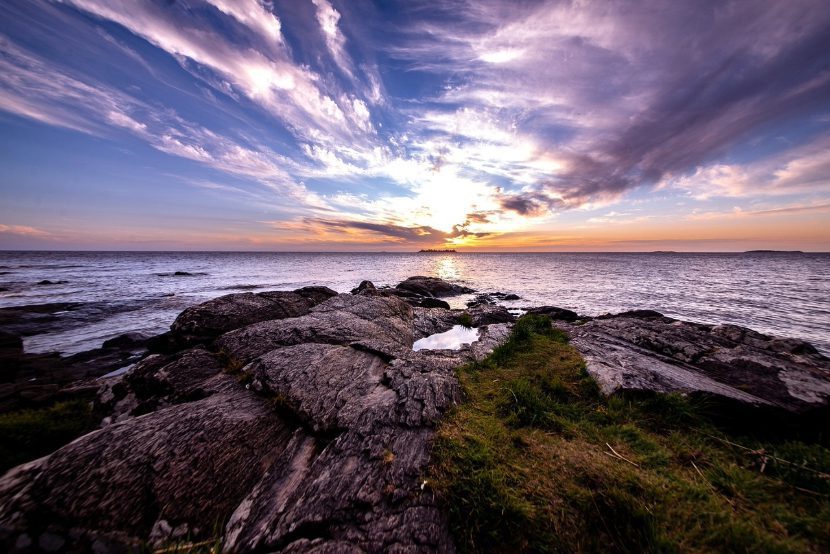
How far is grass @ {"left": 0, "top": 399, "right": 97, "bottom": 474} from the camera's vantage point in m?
5.20

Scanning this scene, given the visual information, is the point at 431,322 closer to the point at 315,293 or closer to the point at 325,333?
the point at 315,293

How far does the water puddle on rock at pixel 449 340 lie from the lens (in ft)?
40.7

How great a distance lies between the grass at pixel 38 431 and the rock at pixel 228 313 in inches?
144

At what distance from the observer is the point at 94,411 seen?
7250 mm

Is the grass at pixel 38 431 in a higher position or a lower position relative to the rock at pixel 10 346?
higher

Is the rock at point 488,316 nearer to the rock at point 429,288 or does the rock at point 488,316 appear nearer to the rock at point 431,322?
the rock at point 431,322

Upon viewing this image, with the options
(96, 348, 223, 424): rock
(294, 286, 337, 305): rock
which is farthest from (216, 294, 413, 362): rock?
(294, 286, 337, 305): rock

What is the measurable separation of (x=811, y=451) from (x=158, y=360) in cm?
1389

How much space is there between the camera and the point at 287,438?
551cm

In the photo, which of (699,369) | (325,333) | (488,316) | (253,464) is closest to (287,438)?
(253,464)

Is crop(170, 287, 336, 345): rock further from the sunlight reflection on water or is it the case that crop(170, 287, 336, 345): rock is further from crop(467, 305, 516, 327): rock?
the sunlight reflection on water

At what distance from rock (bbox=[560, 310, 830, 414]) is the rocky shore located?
0.04m

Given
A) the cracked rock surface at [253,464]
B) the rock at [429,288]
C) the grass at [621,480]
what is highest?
the grass at [621,480]

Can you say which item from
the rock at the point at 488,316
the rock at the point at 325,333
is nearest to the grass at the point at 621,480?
the rock at the point at 325,333
